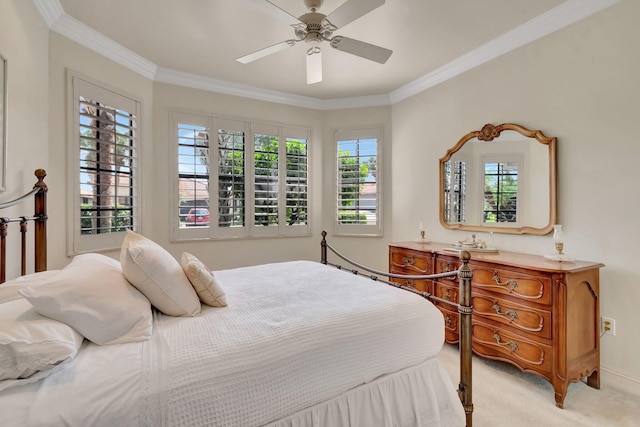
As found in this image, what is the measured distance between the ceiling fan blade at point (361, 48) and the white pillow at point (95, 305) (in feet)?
6.77

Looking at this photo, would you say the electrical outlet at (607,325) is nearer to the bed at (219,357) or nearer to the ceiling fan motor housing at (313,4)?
the bed at (219,357)

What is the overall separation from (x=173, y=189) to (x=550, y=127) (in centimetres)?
387

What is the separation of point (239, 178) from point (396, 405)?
10.8 feet

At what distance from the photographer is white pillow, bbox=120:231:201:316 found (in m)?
1.45

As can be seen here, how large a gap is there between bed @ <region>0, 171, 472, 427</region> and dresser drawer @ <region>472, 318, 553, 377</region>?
0.83 m

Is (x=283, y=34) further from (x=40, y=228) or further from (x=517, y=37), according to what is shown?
(x=40, y=228)

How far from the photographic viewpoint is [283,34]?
2.91 metres

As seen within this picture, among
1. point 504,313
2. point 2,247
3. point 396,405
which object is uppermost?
point 2,247

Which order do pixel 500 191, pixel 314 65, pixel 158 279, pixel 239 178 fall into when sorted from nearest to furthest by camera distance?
pixel 158 279
pixel 314 65
pixel 500 191
pixel 239 178

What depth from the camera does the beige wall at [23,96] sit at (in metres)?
1.93

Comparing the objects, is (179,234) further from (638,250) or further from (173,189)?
(638,250)

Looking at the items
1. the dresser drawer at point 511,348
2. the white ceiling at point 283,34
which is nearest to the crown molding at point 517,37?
the white ceiling at point 283,34

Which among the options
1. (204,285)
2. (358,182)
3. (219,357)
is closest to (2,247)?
(204,285)

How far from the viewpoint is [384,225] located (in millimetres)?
4434
